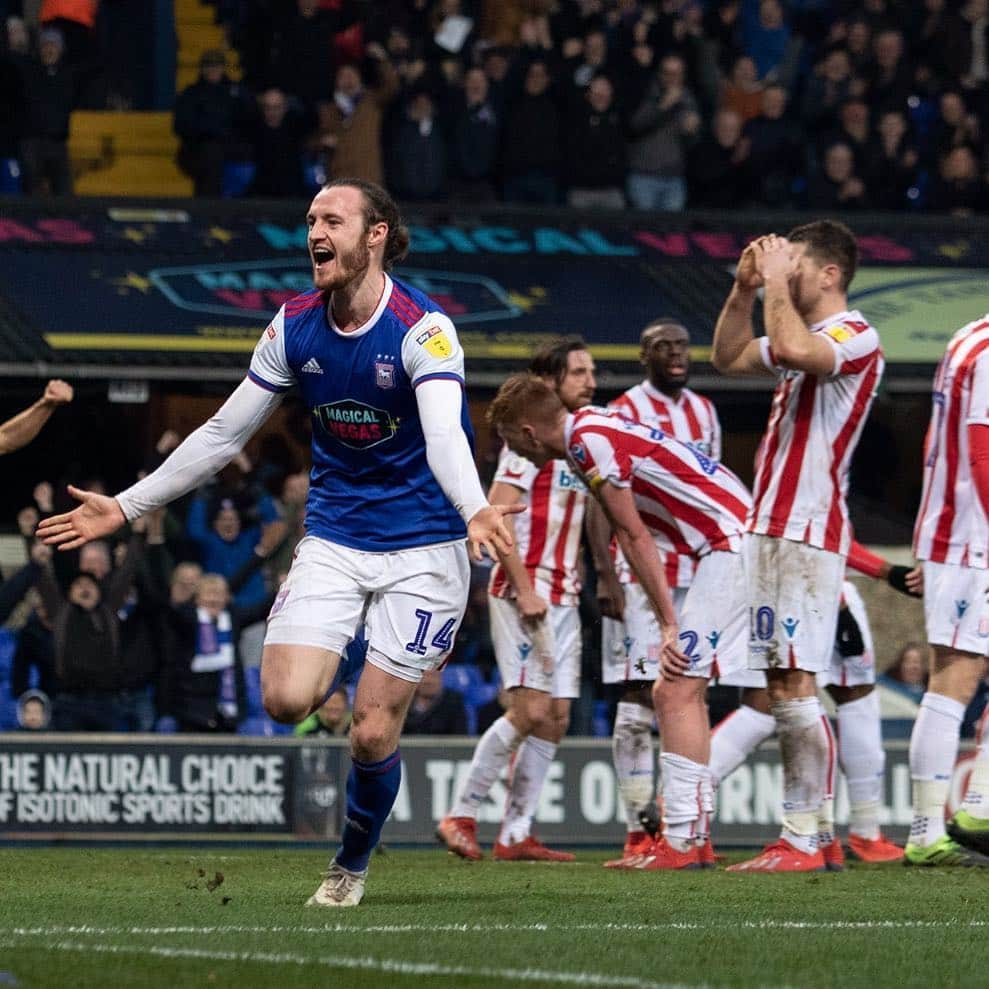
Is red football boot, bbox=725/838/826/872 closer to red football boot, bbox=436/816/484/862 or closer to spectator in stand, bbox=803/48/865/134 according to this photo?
red football boot, bbox=436/816/484/862

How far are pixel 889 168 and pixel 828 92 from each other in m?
1.09

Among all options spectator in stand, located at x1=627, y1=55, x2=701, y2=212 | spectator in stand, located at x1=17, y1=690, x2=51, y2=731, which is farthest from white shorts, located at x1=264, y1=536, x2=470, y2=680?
spectator in stand, located at x1=627, y1=55, x2=701, y2=212

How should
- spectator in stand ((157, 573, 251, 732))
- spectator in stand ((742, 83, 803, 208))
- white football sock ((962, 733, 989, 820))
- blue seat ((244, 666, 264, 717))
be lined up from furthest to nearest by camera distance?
spectator in stand ((742, 83, 803, 208)), blue seat ((244, 666, 264, 717)), spectator in stand ((157, 573, 251, 732)), white football sock ((962, 733, 989, 820))

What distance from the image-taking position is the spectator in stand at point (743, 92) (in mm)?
19547

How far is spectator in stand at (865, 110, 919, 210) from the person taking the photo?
18.8 meters

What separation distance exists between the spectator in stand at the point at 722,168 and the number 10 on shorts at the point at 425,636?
470 inches

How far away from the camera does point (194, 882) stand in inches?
320

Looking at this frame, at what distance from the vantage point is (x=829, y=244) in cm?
871

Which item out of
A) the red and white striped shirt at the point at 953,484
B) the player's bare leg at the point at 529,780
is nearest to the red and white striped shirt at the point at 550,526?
the player's bare leg at the point at 529,780

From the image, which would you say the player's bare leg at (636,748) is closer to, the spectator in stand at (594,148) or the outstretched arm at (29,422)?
the outstretched arm at (29,422)

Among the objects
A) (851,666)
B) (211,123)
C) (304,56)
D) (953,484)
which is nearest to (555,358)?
(851,666)

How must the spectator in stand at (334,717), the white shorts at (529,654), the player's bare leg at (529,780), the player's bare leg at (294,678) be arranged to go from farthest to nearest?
the spectator in stand at (334,717) < the player's bare leg at (529,780) < the white shorts at (529,654) < the player's bare leg at (294,678)

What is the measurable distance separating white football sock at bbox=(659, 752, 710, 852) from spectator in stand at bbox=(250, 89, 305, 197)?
10.00 m

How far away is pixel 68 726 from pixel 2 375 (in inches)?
147
